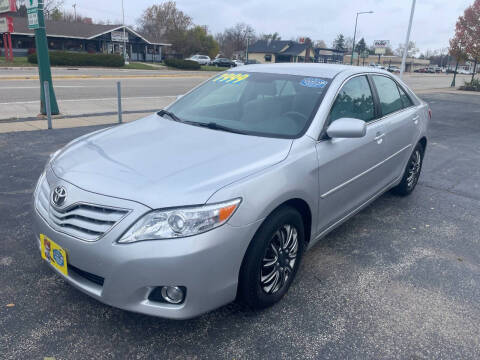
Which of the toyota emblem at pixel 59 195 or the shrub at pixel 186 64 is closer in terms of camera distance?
the toyota emblem at pixel 59 195

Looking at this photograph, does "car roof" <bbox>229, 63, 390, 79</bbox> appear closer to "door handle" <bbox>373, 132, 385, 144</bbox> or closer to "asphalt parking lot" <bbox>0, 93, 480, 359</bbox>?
"door handle" <bbox>373, 132, 385, 144</bbox>

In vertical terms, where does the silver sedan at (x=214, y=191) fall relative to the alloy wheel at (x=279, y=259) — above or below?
above

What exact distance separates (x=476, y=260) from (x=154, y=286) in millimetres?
3064

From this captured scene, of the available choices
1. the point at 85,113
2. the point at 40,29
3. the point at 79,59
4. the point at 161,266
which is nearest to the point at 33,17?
the point at 40,29

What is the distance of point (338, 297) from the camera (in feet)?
10.2

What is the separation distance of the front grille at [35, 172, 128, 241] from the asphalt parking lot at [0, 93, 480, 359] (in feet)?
2.26

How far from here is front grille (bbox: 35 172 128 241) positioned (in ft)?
7.49

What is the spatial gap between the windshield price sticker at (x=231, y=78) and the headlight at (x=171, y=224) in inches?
79.6

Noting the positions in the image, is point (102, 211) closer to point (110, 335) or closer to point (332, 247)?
point (110, 335)

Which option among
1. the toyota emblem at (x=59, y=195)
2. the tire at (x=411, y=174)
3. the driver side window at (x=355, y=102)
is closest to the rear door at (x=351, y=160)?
the driver side window at (x=355, y=102)

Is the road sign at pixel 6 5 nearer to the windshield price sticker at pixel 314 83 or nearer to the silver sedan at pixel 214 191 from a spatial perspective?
the silver sedan at pixel 214 191

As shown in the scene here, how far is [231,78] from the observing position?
4070 millimetres

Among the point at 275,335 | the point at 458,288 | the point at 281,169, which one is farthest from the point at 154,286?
the point at 458,288

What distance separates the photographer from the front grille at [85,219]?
89.8 inches
